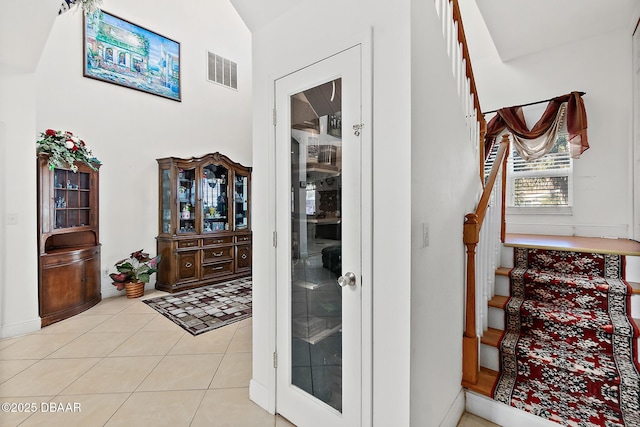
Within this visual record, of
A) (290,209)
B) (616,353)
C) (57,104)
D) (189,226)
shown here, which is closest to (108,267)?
(189,226)

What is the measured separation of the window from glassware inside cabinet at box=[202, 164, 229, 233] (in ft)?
14.7

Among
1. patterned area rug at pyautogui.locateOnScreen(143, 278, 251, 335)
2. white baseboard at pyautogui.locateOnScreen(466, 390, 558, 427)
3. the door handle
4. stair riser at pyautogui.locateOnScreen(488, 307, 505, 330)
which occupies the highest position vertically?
the door handle

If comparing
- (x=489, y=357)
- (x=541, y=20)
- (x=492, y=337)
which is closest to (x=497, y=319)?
(x=492, y=337)

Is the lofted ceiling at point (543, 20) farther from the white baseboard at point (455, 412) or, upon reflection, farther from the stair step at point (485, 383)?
the white baseboard at point (455, 412)

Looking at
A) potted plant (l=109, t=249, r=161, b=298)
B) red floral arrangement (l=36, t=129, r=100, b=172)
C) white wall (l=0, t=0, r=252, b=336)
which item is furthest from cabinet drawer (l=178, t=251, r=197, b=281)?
red floral arrangement (l=36, t=129, r=100, b=172)

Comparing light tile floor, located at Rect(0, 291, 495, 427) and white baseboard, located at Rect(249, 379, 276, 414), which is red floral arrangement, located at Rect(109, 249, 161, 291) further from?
white baseboard, located at Rect(249, 379, 276, 414)

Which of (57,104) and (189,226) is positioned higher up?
(57,104)

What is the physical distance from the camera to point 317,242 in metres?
1.74

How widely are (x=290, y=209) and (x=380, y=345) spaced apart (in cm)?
91

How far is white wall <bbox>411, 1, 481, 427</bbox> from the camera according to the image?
137 cm

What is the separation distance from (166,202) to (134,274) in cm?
120

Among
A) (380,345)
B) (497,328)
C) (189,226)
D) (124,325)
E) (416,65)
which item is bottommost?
(124,325)

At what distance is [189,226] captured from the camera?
4891 millimetres

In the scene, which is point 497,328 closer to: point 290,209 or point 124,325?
point 290,209
